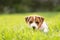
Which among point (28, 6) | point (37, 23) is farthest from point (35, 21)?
point (28, 6)

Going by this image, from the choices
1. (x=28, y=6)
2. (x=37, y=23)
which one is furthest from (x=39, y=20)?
(x=28, y=6)

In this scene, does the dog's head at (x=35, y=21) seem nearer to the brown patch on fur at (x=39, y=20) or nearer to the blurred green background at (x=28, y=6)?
the brown patch on fur at (x=39, y=20)

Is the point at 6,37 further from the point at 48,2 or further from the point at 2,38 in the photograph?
the point at 48,2

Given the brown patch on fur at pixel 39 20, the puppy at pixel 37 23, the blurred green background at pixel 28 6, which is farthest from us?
the blurred green background at pixel 28 6

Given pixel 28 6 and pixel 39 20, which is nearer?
pixel 39 20

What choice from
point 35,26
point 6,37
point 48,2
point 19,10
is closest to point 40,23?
point 35,26

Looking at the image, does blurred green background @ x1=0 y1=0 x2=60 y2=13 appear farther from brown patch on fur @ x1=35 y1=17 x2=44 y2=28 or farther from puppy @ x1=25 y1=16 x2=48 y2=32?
brown patch on fur @ x1=35 y1=17 x2=44 y2=28

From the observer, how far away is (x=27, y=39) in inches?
217

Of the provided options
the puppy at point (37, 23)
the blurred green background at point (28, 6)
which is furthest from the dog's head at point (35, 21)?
the blurred green background at point (28, 6)

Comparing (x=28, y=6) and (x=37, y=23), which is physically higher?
(x=28, y=6)

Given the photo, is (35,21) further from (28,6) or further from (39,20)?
(28,6)

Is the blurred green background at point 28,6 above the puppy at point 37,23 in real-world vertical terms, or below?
above

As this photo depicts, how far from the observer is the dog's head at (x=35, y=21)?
24.6 ft

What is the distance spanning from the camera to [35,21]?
769 cm
